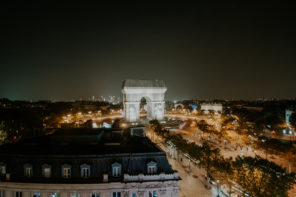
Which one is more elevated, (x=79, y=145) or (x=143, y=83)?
(x=143, y=83)

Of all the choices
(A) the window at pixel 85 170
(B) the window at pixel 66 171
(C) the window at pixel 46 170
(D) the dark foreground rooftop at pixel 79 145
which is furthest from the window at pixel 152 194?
(C) the window at pixel 46 170

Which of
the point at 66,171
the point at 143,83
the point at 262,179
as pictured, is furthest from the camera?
the point at 143,83

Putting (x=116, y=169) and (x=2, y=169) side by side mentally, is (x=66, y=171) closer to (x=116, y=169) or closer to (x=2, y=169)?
(x=116, y=169)

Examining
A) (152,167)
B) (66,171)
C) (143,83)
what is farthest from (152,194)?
(143,83)

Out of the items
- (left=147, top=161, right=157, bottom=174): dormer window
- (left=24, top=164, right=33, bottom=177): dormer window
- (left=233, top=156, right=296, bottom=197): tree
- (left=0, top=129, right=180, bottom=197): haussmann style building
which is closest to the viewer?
(left=0, top=129, right=180, bottom=197): haussmann style building

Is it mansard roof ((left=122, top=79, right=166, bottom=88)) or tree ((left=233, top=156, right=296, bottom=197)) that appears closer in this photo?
tree ((left=233, top=156, right=296, bottom=197))

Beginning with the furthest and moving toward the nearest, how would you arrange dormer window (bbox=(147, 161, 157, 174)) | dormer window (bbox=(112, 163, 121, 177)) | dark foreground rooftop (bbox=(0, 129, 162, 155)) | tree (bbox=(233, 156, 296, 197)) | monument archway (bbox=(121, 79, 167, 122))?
monument archway (bbox=(121, 79, 167, 122)) < tree (bbox=(233, 156, 296, 197)) < dark foreground rooftop (bbox=(0, 129, 162, 155)) < dormer window (bbox=(147, 161, 157, 174)) < dormer window (bbox=(112, 163, 121, 177))

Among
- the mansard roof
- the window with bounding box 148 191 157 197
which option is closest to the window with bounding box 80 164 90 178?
the window with bounding box 148 191 157 197

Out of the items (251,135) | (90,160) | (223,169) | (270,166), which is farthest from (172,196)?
(251,135)

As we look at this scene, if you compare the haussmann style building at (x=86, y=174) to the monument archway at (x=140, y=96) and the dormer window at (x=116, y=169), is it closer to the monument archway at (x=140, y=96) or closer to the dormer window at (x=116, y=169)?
the dormer window at (x=116, y=169)

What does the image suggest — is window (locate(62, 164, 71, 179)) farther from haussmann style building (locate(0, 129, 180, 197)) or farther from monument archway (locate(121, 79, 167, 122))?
monument archway (locate(121, 79, 167, 122))
